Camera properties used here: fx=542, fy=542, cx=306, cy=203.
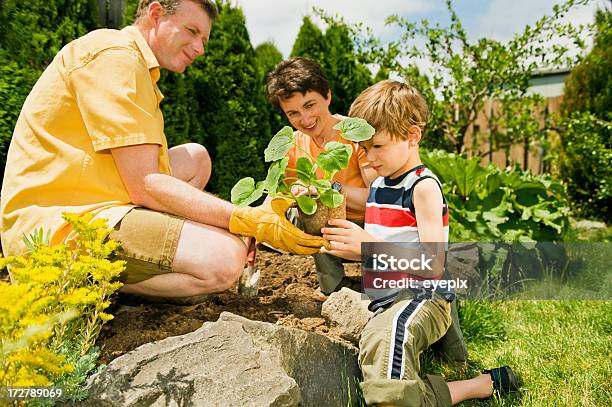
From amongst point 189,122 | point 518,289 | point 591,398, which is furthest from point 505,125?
point 591,398

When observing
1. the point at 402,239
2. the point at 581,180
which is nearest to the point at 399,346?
the point at 402,239

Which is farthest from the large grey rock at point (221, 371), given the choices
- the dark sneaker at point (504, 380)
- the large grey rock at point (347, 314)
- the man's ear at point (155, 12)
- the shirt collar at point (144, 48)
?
the man's ear at point (155, 12)

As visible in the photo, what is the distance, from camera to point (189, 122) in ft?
14.2

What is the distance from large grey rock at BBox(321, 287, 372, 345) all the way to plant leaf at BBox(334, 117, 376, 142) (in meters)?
0.75

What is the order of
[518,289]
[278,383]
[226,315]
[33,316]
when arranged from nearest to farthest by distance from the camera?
[33,316]
[278,383]
[226,315]
[518,289]

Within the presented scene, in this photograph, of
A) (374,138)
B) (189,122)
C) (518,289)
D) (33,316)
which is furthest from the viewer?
(189,122)

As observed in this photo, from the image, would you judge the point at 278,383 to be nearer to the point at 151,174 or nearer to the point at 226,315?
the point at 226,315

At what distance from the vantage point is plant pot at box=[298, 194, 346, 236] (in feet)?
6.93

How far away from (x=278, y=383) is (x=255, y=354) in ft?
0.46

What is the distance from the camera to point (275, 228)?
2133 mm

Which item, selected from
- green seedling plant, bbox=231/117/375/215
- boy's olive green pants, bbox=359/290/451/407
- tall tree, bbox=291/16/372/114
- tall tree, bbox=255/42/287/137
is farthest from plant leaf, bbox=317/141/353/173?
tall tree, bbox=291/16/372/114

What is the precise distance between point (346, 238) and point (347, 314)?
1.27ft

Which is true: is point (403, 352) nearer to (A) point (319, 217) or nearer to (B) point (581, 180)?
(A) point (319, 217)

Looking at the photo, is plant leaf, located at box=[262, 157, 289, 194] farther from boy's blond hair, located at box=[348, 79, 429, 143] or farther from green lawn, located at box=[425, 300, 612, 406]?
green lawn, located at box=[425, 300, 612, 406]
